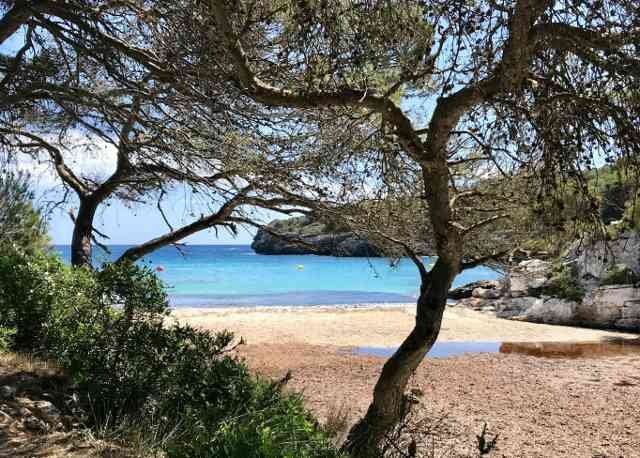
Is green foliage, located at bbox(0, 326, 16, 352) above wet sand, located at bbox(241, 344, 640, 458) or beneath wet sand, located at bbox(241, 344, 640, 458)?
above

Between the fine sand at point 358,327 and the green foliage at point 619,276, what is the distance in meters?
2.39

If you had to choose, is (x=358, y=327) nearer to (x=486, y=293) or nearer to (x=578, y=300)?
(x=578, y=300)

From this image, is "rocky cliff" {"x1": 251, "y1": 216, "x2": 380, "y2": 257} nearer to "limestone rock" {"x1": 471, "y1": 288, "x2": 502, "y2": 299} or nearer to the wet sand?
the wet sand

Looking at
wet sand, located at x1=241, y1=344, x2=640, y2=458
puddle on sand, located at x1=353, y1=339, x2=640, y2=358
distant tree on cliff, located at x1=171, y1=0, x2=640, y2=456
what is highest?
distant tree on cliff, located at x1=171, y1=0, x2=640, y2=456

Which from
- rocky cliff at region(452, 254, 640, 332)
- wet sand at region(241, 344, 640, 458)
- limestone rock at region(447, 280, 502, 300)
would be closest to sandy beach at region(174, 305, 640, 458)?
wet sand at region(241, 344, 640, 458)

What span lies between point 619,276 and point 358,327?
9.29m

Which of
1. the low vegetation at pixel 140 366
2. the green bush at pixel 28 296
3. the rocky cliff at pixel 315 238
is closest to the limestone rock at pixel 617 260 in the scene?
the rocky cliff at pixel 315 238

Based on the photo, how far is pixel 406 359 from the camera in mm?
5715

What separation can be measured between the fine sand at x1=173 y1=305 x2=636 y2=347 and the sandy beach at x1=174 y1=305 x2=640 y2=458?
6 cm

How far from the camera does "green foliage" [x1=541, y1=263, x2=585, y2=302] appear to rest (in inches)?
814

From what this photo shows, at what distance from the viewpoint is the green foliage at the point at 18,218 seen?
8.80 meters

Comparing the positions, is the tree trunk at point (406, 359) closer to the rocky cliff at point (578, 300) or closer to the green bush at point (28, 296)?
the green bush at point (28, 296)

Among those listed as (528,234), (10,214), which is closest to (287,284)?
(10,214)

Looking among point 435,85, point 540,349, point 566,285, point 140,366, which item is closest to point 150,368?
point 140,366
